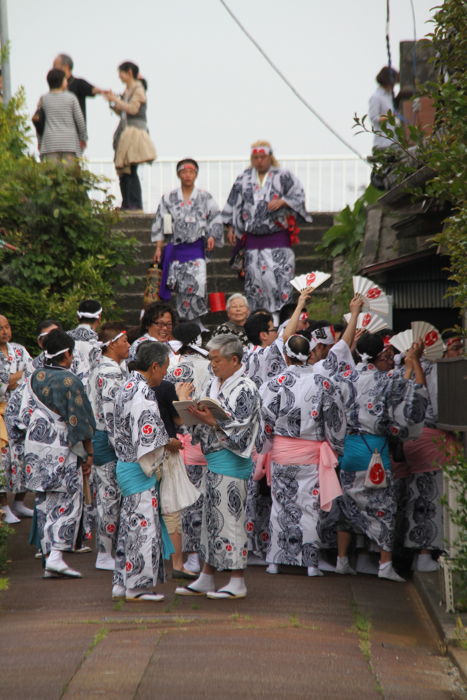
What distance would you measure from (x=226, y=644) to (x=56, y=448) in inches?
112

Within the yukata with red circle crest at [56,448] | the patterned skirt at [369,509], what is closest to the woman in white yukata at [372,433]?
the patterned skirt at [369,509]

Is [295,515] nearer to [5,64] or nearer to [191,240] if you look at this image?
[191,240]

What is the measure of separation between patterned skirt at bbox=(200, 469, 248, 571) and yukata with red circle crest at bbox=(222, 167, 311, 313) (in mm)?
5782

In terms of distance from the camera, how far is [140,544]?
25.5 feet

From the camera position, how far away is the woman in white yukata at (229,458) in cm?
791

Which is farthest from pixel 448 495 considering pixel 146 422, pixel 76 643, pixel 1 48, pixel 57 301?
pixel 1 48

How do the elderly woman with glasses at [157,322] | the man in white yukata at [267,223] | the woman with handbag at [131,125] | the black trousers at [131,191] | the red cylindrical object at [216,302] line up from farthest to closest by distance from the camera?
the black trousers at [131,191] < the woman with handbag at [131,125] < the red cylindrical object at [216,302] < the man in white yukata at [267,223] < the elderly woman with glasses at [157,322]

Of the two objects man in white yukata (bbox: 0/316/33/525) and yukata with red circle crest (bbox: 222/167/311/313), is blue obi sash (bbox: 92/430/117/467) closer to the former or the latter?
man in white yukata (bbox: 0/316/33/525)

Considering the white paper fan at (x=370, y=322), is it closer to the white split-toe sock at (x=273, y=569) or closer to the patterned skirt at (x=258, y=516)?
the patterned skirt at (x=258, y=516)

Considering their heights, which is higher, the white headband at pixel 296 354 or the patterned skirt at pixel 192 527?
the white headband at pixel 296 354

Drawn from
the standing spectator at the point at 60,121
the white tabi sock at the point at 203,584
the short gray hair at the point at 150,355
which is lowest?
the white tabi sock at the point at 203,584

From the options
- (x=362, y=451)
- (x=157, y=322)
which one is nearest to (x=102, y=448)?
(x=157, y=322)

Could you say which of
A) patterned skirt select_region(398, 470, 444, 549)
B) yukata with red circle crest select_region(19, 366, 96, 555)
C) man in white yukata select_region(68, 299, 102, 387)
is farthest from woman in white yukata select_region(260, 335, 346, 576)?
man in white yukata select_region(68, 299, 102, 387)

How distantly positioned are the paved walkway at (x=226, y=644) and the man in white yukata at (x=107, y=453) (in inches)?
13.0
